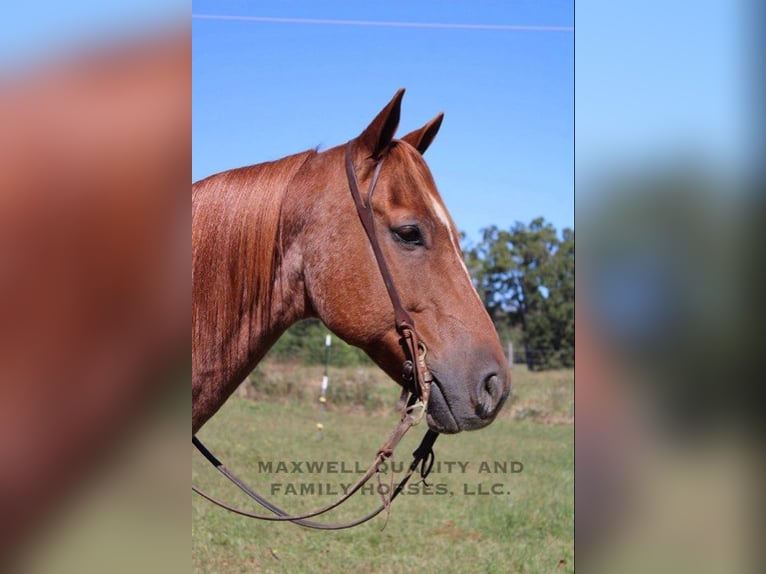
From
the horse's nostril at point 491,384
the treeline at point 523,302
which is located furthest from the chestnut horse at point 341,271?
the treeline at point 523,302

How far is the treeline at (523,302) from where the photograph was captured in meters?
11.7

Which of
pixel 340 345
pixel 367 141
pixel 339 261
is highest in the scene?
pixel 367 141

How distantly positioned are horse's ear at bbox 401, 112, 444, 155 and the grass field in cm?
260

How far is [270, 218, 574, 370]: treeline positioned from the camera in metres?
11.7

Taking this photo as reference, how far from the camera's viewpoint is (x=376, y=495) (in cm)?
538

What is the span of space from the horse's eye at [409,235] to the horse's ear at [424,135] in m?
0.37

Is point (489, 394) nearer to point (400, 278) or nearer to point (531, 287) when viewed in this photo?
point (400, 278)

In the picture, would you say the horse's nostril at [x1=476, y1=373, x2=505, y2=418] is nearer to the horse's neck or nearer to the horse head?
the horse head

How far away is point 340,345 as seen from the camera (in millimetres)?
12055
